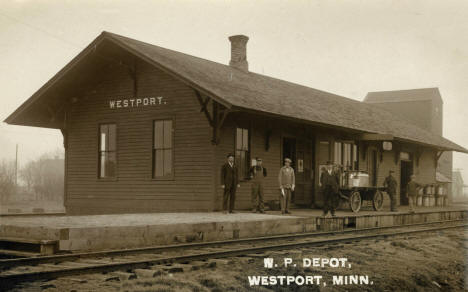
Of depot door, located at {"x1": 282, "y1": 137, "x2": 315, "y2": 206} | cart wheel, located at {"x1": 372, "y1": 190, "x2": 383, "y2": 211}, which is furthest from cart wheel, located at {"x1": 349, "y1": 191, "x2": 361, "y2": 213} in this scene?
depot door, located at {"x1": 282, "y1": 137, "x2": 315, "y2": 206}

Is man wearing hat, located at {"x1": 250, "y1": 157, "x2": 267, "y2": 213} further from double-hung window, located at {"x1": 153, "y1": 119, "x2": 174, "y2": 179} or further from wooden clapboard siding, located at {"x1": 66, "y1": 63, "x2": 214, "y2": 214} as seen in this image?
double-hung window, located at {"x1": 153, "y1": 119, "x2": 174, "y2": 179}

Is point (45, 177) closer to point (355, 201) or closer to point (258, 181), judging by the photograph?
point (355, 201)

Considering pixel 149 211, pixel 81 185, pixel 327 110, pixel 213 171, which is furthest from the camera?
pixel 327 110

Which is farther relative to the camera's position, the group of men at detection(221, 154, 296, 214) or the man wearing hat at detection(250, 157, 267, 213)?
the man wearing hat at detection(250, 157, 267, 213)

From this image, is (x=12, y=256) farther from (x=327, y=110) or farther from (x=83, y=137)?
(x=327, y=110)

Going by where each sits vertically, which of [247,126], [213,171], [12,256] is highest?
[247,126]

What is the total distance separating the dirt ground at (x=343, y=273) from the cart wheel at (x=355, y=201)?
5013 millimetres

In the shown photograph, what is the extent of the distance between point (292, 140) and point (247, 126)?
266 cm

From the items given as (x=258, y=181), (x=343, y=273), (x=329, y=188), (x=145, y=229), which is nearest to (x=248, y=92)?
(x=258, y=181)

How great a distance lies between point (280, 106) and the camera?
17234 millimetres

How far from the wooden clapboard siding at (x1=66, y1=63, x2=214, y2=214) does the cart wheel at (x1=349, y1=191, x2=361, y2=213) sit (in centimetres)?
440

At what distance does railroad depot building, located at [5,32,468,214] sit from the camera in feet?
52.1

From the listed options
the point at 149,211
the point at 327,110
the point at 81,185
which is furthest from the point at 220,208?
the point at 327,110

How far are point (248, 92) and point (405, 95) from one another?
2868cm
